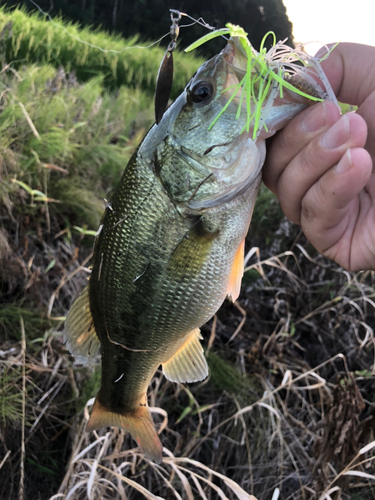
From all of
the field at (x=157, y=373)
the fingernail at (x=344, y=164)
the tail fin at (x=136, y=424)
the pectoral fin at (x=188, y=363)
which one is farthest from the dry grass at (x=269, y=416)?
the fingernail at (x=344, y=164)

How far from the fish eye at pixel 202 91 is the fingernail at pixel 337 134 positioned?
40cm

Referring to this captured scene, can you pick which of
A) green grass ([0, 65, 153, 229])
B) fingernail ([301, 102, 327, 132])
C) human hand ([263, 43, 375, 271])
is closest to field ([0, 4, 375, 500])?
green grass ([0, 65, 153, 229])

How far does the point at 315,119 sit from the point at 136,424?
1362mm

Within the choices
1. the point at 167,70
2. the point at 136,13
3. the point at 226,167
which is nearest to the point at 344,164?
the point at 226,167

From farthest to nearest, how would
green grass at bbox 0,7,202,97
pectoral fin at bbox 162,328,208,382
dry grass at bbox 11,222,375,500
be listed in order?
green grass at bbox 0,7,202,97
dry grass at bbox 11,222,375,500
pectoral fin at bbox 162,328,208,382

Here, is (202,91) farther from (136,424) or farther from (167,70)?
(136,424)

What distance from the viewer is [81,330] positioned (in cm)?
145

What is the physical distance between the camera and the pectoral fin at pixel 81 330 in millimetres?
1424

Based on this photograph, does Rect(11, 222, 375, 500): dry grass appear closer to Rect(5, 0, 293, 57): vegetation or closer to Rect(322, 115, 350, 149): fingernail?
Rect(322, 115, 350, 149): fingernail

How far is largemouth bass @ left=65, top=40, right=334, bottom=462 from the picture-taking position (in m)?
1.19

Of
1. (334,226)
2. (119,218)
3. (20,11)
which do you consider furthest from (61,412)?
(20,11)

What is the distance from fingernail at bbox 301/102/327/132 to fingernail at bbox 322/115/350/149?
0.12ft

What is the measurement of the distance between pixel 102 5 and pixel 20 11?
1.40 metres

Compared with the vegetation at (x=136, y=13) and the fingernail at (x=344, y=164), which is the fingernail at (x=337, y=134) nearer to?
the fingernail at (x=344, y=164)
